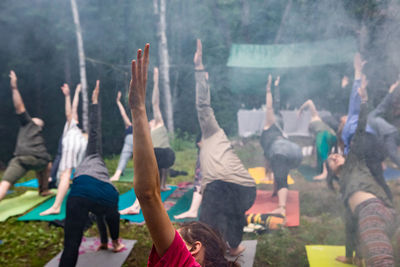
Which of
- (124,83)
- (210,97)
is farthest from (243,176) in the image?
(124,83)

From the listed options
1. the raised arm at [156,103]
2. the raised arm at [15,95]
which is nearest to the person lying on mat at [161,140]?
the raised arm at [156,103]

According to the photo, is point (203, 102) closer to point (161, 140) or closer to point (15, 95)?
point (161, 140)

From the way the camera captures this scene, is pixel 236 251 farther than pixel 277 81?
No

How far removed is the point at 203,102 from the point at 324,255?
146 centimetres

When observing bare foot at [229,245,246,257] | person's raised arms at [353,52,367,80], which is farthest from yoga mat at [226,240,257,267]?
person's raised arms at [353,52,367,80]

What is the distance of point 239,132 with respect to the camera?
2670 millimetres

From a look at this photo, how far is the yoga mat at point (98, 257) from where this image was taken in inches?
115

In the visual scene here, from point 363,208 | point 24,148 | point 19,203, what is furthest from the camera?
point 19,203

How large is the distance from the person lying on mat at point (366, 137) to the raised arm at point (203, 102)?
1.04 m

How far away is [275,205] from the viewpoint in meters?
2.84

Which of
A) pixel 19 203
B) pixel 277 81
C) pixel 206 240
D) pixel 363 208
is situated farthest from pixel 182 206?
pixel 19 203

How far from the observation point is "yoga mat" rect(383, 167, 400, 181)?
2646 millimetres

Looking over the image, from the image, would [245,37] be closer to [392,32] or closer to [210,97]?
[210,97]

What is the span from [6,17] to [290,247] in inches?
190
